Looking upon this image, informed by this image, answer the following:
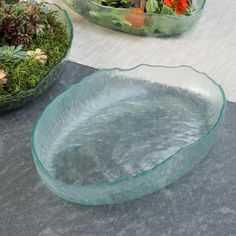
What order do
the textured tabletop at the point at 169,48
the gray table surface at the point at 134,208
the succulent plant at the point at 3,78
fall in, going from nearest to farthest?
A: the gray table surface at the point at 134,208
the succulent plant at the point at 3,78
the textured tabletop at the point at 169,48

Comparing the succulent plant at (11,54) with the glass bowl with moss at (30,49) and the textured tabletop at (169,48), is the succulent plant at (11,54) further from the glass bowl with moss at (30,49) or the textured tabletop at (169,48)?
the textured tabletop at (169,48)

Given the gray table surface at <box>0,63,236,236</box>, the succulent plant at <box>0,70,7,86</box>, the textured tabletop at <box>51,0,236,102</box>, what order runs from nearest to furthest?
the gray table surface at <box>0,63,236,236</box> < the succulent plant at <box>0,70,7,86</box> < the textured tabletop at <box>51,0,236,102</box>

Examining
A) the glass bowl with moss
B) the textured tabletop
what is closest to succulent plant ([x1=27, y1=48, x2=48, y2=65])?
the glass bowl with moss

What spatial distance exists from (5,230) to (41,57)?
303mm

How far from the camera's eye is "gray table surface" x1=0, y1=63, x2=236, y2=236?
649 millimetres

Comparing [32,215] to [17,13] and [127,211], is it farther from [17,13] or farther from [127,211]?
[17,13]

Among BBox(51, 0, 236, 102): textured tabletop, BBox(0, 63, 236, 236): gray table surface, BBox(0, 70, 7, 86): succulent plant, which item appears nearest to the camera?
BBox(0, 63, 236, 236): gray table surface

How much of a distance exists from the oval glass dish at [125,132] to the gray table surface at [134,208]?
21mm

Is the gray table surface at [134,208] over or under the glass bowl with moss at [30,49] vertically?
under

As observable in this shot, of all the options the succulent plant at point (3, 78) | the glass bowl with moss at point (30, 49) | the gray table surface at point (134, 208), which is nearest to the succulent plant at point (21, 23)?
the glass bowl with moss at point (30, 49)

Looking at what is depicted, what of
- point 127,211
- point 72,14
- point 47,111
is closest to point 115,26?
point 72,14

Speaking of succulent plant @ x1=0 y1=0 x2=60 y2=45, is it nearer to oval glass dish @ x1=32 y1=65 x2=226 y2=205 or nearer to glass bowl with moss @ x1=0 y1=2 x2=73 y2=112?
glass bowl with moss @ x1=0 y1=2 x2=73 y2=112

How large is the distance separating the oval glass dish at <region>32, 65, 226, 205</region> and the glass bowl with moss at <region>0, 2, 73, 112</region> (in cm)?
7

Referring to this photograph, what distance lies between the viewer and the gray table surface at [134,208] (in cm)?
65
